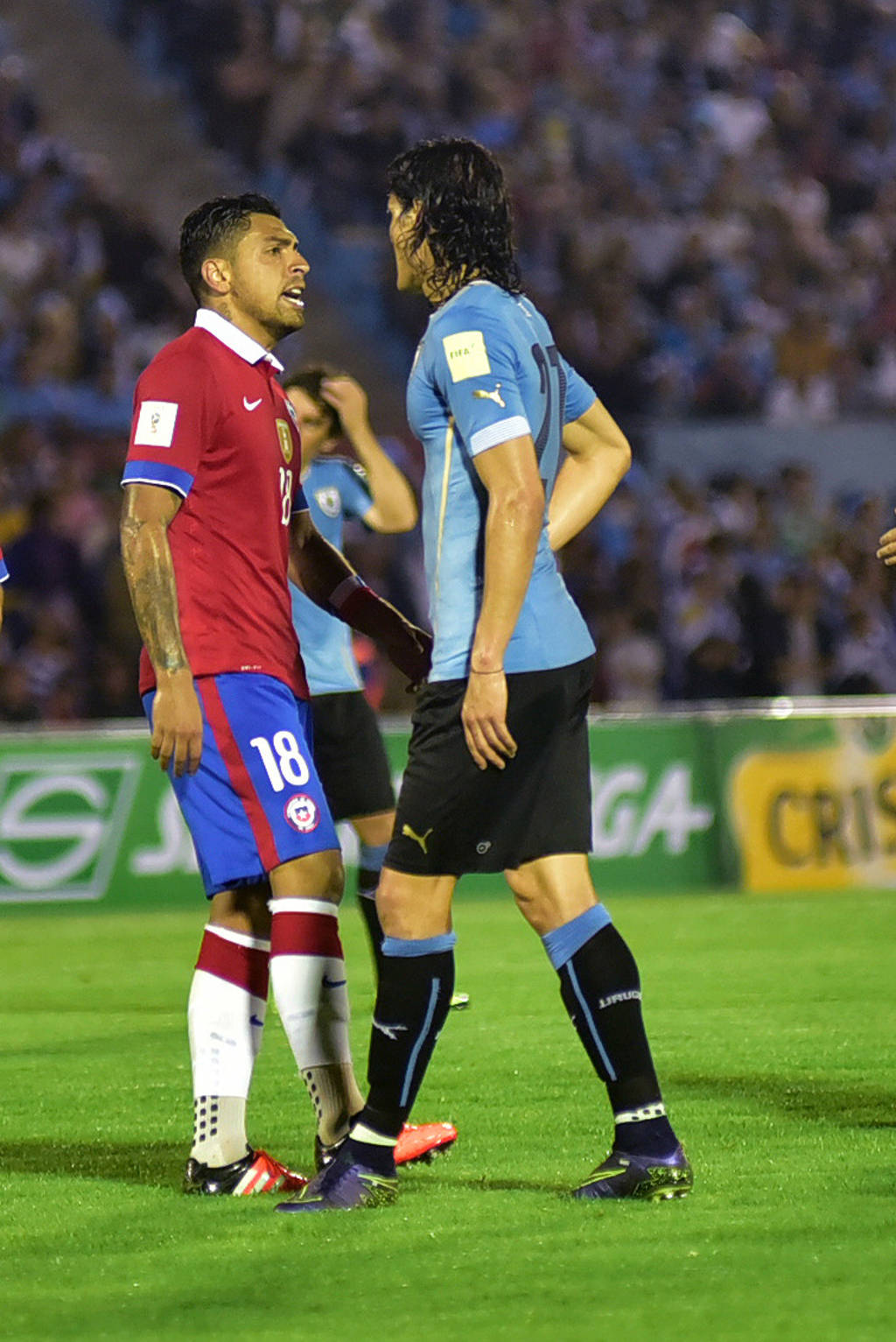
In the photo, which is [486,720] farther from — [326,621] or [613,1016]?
[326,621]

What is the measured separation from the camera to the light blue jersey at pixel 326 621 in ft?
23.1

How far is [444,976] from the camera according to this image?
168 inches

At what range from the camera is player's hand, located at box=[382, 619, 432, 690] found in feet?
16.2

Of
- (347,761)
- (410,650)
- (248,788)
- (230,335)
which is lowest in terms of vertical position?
(347,761)

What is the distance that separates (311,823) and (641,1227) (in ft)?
3.70

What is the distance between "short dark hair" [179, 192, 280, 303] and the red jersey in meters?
0.13

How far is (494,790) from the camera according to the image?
416cm

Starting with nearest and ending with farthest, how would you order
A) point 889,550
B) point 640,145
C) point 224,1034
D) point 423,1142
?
point 224,1034
point 423,1142
point 889,550
point 640,145

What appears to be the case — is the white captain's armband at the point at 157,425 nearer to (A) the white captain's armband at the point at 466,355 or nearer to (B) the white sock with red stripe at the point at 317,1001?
(A) the white captain's armband at the point at 466,355

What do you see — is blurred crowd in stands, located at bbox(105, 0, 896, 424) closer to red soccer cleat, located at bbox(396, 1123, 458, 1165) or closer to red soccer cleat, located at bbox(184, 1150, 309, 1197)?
red soccer cleat, located at bbox(396, 1123, 458, 1165)

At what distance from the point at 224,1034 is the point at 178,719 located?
73 cm

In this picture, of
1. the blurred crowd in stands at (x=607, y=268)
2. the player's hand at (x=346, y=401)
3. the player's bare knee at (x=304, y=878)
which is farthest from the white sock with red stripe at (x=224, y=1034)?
the blurred crowd in stands at (x=607, y=268)

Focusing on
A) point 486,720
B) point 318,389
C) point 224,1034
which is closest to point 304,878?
point 224,1034

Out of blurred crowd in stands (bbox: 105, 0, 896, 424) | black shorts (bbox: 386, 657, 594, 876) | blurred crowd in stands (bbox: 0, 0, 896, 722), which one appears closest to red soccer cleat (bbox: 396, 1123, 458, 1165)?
black shorts (bbox: 386, 657, 594, 876)
